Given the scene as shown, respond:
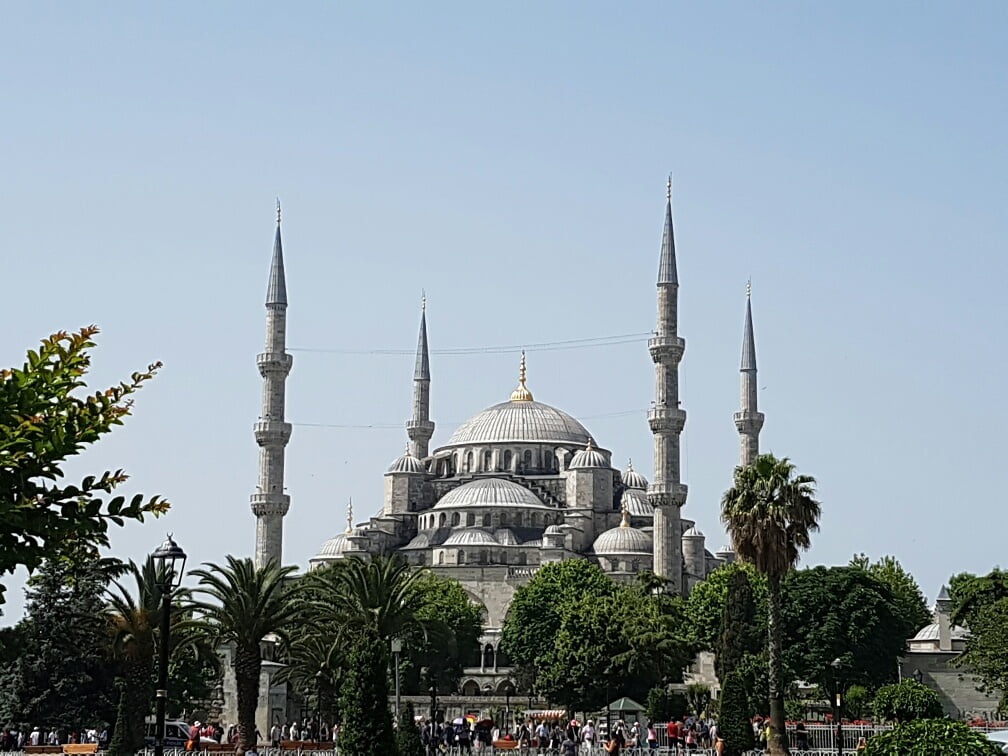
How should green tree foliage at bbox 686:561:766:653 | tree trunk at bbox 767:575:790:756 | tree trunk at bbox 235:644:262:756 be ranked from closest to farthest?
1. tree trunk at bbox 767:575:790:756
2. tree trunk at bbox 235:644:262:756
3. green tree foliage at bbox 686:561:766:653

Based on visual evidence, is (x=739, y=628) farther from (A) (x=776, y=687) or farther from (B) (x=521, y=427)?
(B) (x=521, y=427)

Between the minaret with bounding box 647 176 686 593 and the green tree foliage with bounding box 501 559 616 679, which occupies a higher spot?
the minaret with bounding box 647 176 686 593

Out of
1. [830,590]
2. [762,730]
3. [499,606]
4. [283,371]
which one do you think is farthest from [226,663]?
[499,606]

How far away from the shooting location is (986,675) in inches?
1542

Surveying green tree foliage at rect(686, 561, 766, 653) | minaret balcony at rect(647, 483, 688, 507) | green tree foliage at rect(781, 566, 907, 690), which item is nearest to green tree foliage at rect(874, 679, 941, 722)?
green tree foliage at rect(781, 566, 907, 690)

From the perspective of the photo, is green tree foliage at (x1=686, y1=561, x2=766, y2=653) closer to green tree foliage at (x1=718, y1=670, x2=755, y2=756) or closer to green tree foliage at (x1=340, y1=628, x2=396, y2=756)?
green tree foliage at (x1=718, y1=670, x2=755, y2=756)

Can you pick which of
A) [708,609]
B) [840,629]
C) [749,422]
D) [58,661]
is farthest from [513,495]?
[58,661]

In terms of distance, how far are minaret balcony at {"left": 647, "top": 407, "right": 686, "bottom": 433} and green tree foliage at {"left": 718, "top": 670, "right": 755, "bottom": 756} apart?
37323mm

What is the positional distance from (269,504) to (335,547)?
1553cm

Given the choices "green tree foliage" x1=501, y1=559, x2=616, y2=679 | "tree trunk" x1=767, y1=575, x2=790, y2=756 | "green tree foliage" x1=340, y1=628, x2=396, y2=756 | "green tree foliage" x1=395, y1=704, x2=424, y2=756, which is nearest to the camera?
"green tree foliage" x1=340, y1=628, x2=396, y2=756

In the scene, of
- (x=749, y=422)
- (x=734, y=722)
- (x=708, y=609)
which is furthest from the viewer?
(x=749, y=422)

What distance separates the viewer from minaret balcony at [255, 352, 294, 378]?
64625 mm

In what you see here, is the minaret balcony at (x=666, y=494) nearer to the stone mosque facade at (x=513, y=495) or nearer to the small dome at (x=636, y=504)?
the stone mosque facade at (x=513, y=495)

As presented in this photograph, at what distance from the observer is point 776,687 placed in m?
28.7
